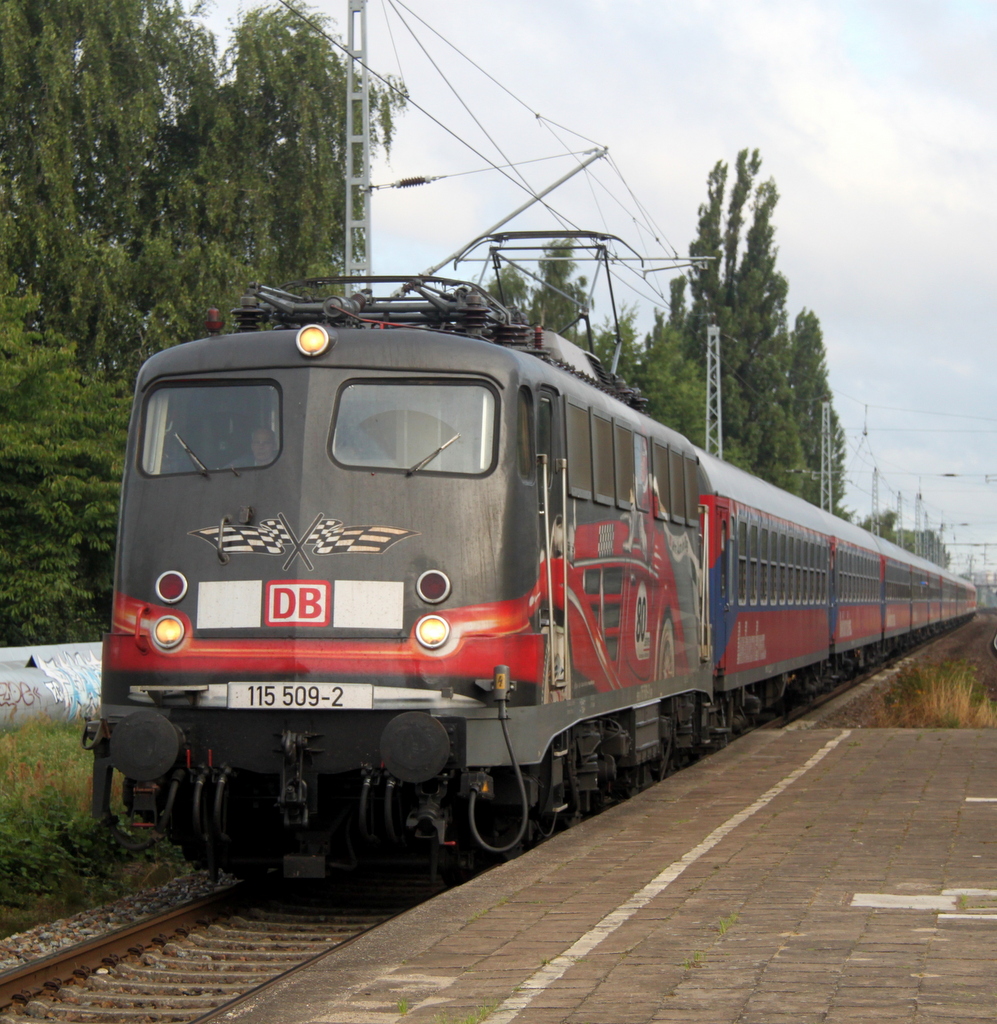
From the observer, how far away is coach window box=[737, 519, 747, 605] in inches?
696

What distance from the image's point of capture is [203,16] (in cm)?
3206

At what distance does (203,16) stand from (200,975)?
93.2 ft

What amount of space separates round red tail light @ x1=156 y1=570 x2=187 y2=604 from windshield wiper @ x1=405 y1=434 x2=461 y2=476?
1.37 m

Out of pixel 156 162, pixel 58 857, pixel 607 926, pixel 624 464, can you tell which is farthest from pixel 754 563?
pixel 156 162

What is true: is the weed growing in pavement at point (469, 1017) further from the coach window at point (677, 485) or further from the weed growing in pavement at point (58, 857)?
the coach window at point (677, 485)

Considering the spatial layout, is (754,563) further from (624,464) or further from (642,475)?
(624,464)

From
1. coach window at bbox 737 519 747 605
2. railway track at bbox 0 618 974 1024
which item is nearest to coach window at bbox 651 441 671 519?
railway track at bbox 0 618 974 1024

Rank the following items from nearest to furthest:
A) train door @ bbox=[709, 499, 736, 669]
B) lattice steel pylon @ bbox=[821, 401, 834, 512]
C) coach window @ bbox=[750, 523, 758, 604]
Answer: train door @ bbox=[709, 499, 736, 669] → coach window @ bbox=[750, 523, 758, 604] → lattice steel pylon @ bbox=[821, 401, 834, 512]

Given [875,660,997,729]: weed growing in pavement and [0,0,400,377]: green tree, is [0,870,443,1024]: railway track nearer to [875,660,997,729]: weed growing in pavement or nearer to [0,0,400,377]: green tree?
[875,660,997,729]: weed growing in pavement

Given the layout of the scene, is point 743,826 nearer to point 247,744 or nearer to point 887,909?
point 887,909

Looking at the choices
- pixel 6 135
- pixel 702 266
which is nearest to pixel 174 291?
pixel 6 135

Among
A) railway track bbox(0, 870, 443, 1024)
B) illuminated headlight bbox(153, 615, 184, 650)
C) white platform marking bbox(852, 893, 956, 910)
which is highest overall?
illuminated headlight bbox(153, 615, 184, 650)

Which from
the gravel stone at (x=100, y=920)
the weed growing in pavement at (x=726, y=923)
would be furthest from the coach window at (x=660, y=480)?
the weed growing in pavement at (x=726, y=923)

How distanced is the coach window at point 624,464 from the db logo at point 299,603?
3.46 m
